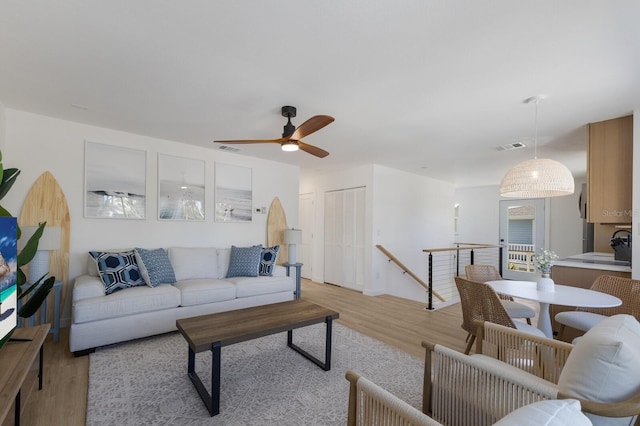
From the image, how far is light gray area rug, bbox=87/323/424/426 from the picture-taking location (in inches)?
77.6

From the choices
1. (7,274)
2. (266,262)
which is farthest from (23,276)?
(266,262)

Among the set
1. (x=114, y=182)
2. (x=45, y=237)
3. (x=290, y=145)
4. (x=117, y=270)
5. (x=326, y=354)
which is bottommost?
(x=326, y=354)

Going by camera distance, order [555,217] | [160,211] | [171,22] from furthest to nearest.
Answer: [555,217] < [160,211] < [171,22]

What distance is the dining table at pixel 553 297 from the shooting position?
2.24m

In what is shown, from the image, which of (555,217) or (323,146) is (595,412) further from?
(555,217)

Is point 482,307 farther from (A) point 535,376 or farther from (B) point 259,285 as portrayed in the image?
(B) point 259,285

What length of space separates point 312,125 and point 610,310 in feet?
11.0

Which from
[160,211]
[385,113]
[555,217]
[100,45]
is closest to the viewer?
[100,45]

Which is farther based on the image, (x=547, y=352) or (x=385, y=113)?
(x=385, y=113)

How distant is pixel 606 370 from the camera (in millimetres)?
A: 1099

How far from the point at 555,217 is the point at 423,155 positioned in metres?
4.32

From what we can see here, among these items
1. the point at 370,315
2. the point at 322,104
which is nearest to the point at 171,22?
the point at 322,104

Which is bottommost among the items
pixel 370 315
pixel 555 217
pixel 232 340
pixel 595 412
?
pixel 370 315

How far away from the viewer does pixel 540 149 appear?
4.43m
